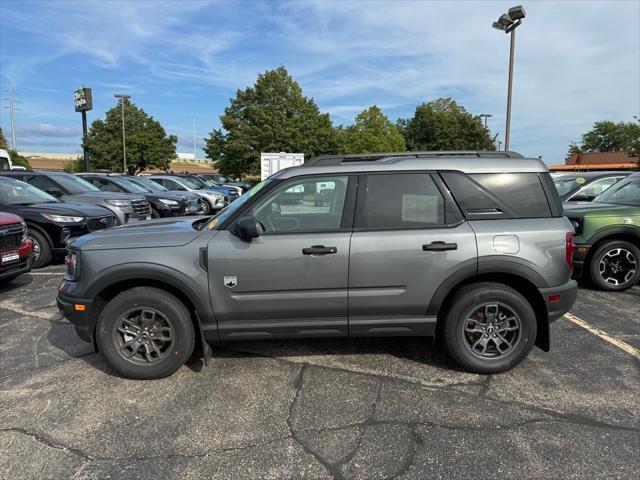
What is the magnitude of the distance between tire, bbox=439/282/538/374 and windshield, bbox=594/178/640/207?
171 inches

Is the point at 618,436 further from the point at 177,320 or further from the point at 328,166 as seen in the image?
the point at 177,320

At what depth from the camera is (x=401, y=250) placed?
346 cm

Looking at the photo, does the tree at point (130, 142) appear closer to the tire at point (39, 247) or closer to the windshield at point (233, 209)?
the tire at point (39, 247)

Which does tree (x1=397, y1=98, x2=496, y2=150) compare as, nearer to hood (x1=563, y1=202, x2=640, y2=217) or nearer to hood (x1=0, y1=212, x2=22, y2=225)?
hood (x1=563, y1=202, x2=640, y2=217)

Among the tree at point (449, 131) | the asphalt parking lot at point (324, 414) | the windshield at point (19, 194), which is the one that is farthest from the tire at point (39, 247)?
the tree at point (449, 131)

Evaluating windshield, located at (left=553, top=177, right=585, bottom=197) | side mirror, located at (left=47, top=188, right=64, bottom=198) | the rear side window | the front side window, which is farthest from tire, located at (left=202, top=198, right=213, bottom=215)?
the rear side window

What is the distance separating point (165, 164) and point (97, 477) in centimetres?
5022

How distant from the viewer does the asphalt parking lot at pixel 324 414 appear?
2.59 meters

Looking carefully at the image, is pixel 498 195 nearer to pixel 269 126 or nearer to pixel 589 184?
pixel 589 184

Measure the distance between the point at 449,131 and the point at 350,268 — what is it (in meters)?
59.9

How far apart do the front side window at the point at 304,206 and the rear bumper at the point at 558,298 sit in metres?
1.80

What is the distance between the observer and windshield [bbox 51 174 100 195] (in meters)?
10.4

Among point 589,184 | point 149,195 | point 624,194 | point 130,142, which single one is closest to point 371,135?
point 130,142

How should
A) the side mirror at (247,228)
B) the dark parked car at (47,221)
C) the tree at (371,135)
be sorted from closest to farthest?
the side mirror at (247,228)
the dark parked car at (47,221)
the tree at (371,135)
